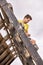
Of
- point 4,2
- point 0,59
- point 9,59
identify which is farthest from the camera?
point 9,59

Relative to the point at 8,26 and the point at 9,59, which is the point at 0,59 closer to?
the point at 9,59

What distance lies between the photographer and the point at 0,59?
29.3 feet

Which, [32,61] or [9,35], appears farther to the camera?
[9,35]

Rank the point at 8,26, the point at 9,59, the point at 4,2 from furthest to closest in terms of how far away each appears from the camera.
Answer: the point at 9,59 → the point at 8,26 → the point at 4,2

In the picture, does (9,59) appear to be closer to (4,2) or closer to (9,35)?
(9,35)

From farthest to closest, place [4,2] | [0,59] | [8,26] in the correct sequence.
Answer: [0,59], [8,26], [4,2]

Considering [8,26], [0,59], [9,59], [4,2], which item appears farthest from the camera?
[9,59]

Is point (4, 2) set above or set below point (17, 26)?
above

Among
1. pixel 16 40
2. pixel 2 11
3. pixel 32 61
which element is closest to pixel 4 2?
pixel 2 11

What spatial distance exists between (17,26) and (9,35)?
3.02 feet

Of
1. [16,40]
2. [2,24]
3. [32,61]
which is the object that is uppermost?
[2,24]

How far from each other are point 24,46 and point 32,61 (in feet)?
1.45

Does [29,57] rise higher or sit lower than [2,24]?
lower

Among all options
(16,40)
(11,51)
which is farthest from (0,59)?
(16,40)
